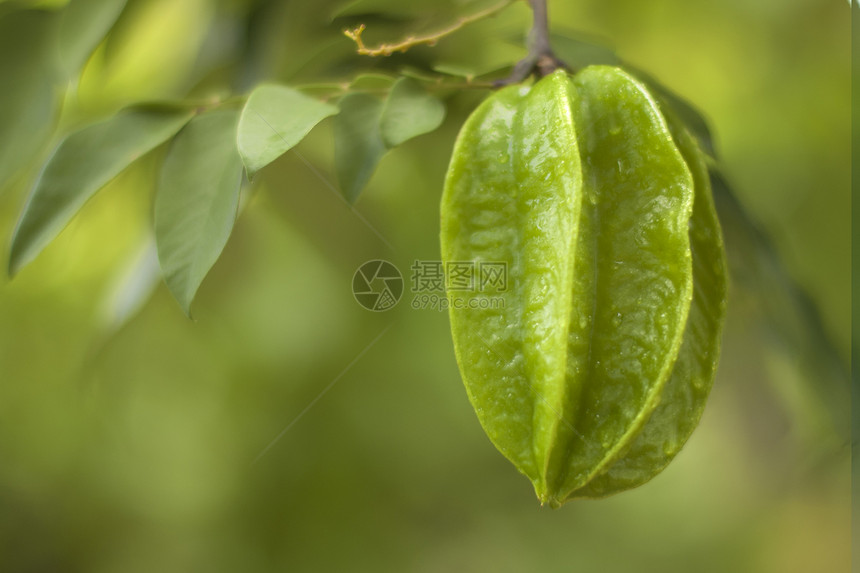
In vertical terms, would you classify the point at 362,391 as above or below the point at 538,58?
below

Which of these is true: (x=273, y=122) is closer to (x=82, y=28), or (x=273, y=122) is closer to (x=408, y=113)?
(x=408, y=113)

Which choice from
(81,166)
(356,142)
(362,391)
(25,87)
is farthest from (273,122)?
(362,391)

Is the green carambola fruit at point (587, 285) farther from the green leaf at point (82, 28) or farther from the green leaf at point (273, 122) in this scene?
the green leaf at point (82, 28)

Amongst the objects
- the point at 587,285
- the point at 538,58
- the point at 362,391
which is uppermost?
the point at 538,58

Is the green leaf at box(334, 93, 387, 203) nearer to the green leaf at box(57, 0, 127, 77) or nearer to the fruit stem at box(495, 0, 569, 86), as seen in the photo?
the fruit stem at box(495, 0, 569, 86)

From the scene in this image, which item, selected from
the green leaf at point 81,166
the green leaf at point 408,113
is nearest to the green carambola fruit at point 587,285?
the green leaf at point 408,113

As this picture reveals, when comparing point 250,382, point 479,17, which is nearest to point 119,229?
point 250,382

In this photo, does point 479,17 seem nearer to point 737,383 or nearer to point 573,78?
point 573,78
